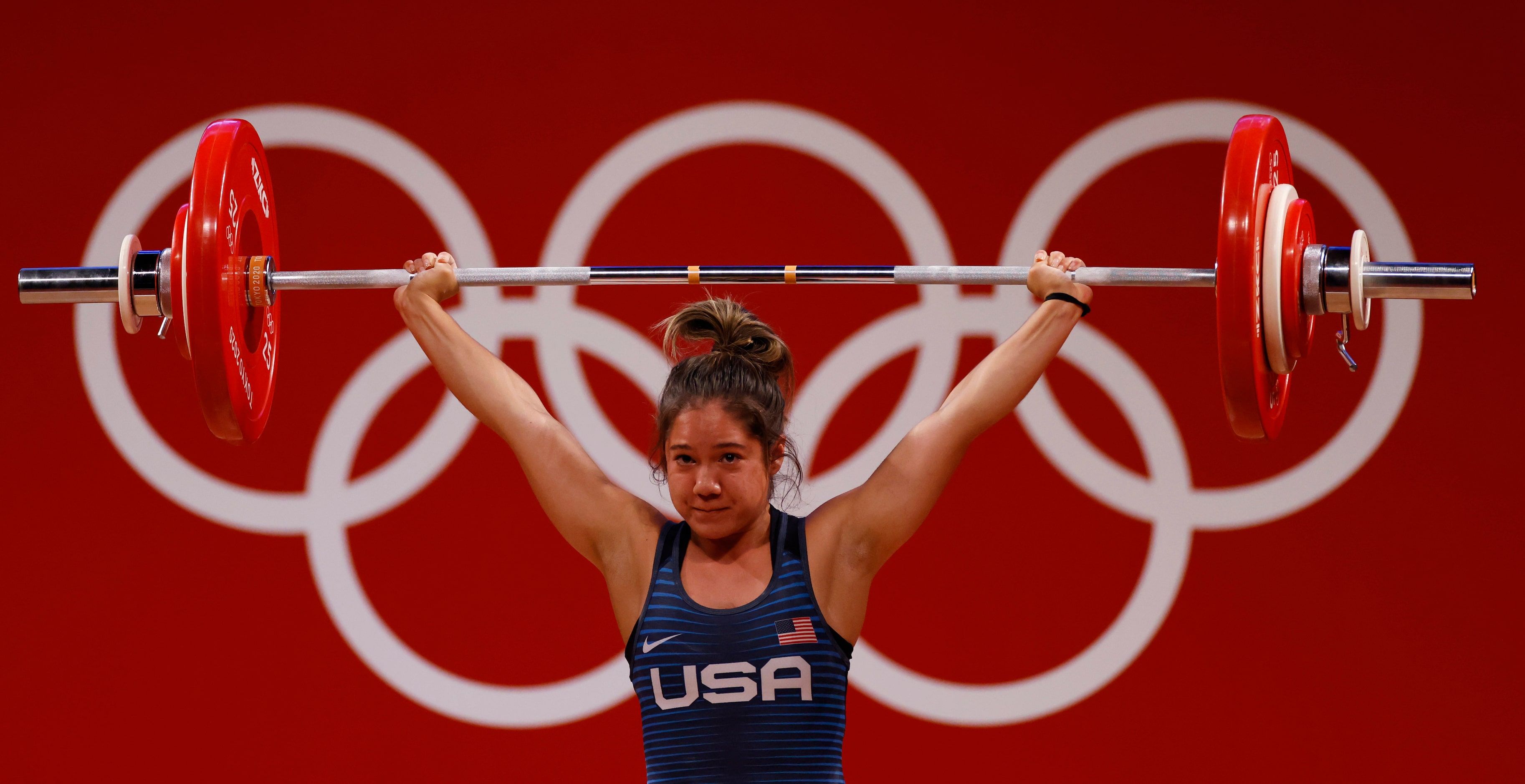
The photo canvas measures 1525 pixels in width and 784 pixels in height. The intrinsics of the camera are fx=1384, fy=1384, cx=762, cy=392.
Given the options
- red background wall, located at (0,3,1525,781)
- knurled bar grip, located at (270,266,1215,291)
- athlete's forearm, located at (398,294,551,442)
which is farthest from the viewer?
red background wall, located at (0,3,1525,781)

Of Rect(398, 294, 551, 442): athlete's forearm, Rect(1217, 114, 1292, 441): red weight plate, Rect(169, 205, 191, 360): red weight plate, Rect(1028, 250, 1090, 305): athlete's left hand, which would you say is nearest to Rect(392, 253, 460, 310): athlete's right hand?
Rect(398, 294, 551, 442): athlete's forearm

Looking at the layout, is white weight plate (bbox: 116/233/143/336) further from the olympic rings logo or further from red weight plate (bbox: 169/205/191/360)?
the olympic rings logo

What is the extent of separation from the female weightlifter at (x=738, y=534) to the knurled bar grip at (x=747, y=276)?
0.15 meters

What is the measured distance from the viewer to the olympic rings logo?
3.36 metres

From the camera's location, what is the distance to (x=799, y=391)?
3420 mm

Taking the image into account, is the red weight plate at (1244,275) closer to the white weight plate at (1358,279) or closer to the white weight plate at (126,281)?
the white weight plate at (1358,279)

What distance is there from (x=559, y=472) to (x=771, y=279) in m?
0.56

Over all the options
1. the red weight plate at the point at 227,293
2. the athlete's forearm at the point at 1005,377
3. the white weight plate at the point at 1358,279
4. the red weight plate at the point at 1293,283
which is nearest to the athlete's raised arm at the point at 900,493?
the athlete's forearm at the point at 1005,377

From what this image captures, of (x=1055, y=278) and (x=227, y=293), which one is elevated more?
(x=227, y=293)

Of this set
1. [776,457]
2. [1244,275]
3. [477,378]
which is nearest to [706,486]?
[776,457]

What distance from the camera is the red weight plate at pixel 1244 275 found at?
1896mm

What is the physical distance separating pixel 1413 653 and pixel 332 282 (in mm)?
2636

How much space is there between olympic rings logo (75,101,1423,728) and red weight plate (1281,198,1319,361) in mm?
1297

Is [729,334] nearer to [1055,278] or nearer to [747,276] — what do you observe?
[747,276]
